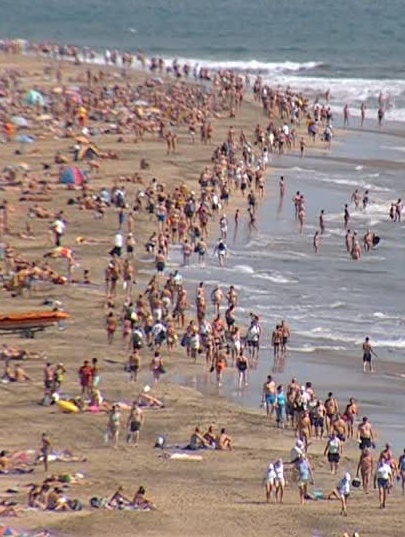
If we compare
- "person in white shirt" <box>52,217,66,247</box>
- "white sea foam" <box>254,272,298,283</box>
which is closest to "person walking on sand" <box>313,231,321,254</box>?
"white sea foam" <box>254,272,298,283</box>

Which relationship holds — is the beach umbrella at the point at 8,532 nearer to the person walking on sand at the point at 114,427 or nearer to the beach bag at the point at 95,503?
the beach bag at the point at 95,503

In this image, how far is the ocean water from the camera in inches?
3413

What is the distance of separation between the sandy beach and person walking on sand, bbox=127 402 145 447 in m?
0.16

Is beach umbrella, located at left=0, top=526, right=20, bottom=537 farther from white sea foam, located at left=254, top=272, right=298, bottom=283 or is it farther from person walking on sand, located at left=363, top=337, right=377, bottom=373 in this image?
white sea foam, located at left=254, top=272, right=298, bottom=283

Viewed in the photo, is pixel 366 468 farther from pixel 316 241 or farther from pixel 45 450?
pixel 316 241

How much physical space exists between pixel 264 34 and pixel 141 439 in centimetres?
8882

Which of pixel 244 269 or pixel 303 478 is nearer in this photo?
pixel 303 478

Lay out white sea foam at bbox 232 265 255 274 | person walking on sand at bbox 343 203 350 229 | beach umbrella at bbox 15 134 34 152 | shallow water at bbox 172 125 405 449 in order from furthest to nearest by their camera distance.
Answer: beach umbrella at bbox 15 134 34 152 < person walking on sand at bbox 343 203 350 229 < white sea foam at bbox 232 265 255 274 < shallow water at bbox 172 125 405 449

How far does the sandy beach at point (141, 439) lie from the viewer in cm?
2573

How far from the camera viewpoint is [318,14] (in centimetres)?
13550

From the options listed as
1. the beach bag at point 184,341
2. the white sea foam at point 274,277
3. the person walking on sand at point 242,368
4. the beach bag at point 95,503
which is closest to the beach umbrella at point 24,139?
the white sea foam at point 274,277

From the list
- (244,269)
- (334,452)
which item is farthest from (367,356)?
(244,269)

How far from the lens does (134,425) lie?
29.8 meters

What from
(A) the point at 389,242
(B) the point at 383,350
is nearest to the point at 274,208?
(A) the point at 389,242
